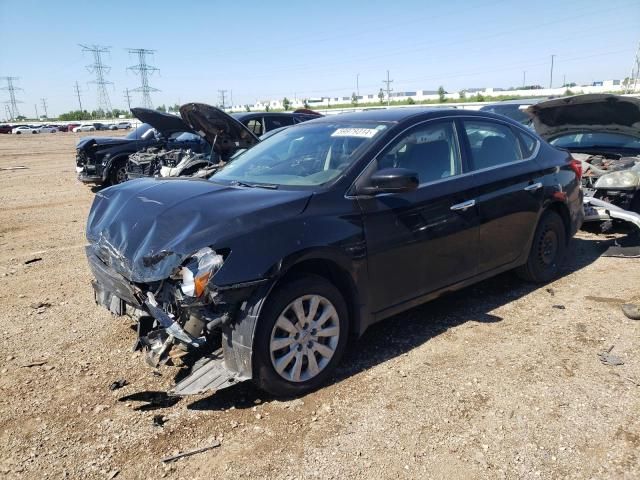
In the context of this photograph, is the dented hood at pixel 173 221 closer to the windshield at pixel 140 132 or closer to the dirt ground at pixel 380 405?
the dirt ground at pixel 380 405

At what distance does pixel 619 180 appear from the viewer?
6.52 m

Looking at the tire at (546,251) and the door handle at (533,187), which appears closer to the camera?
the door handle at (533,187)

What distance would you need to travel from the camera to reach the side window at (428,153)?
392 cm

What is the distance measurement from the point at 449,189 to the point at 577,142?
4.73m

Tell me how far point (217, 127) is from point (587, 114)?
17.5 feet

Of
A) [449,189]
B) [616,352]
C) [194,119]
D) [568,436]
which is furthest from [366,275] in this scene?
[194,119]

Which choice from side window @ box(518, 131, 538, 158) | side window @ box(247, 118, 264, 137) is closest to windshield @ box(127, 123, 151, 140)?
side window @ box(247, 118, 264, 137)

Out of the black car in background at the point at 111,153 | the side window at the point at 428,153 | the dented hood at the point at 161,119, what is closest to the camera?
the side window at the point at 428,153

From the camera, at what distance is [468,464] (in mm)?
2727

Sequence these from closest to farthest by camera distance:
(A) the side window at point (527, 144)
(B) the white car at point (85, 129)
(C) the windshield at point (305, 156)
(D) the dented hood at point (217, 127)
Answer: (C) the windshield at point (305, 156) → (A) the side window at point (527, 144) → (D) the dented hood at point (217, 127) → (B) the white car at point (85, 129)

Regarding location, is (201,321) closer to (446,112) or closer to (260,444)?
(260,444)

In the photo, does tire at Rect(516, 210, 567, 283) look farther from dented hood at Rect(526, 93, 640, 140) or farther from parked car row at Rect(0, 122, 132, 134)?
parked car row at Rect(0, 122, 132, 134)

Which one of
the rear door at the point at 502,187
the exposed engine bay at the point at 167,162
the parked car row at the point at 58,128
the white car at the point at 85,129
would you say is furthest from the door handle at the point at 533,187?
the white car at the point at 85,129

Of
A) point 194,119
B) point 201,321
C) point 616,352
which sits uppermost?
point 194,119
